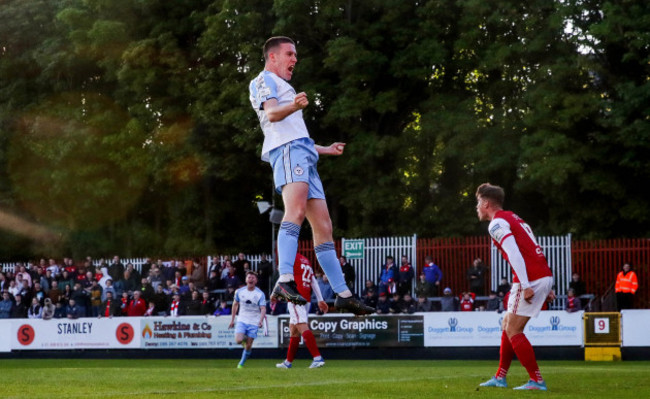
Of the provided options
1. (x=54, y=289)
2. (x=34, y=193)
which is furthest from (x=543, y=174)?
(x=34, y=193)

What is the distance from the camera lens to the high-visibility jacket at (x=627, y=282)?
92.8ft

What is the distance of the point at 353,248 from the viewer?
33.0 m

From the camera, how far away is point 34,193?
51.7 metres

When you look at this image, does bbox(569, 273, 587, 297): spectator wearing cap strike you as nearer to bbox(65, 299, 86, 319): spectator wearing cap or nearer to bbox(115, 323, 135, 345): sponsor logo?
bbox(115, 323, 135, 345): sponsor logo

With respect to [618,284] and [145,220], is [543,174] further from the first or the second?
[145,220]

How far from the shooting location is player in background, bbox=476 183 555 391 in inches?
508

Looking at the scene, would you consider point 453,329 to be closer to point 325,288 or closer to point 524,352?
point 325,288

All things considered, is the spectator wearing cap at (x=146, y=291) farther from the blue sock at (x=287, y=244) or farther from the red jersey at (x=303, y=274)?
the blue sock at (x=287, y=244)

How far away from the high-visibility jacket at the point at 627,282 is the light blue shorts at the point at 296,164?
2075 centimetres

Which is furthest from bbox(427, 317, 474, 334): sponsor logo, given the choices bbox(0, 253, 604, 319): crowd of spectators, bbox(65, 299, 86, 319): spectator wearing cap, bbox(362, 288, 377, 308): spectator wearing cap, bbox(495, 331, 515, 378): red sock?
bbox(495, 331, 515, 378): red sock

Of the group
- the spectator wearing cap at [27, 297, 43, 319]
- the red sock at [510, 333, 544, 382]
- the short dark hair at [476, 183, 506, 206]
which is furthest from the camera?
the spectator wearing cap at [27, 297, 43, 319]

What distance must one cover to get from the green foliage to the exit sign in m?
6.81

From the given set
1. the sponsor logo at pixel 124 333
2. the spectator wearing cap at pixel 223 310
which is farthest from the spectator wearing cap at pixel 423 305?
the sponsor logo at pixel 124 333

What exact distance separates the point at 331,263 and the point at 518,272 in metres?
4.07
